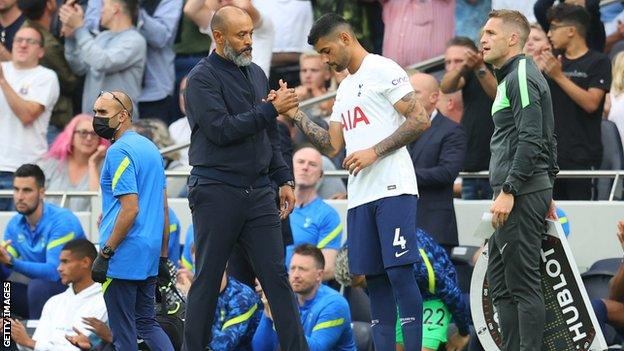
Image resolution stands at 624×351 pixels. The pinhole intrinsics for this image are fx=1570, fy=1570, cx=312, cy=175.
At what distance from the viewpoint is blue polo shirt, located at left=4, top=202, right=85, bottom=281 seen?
1299 centimetres

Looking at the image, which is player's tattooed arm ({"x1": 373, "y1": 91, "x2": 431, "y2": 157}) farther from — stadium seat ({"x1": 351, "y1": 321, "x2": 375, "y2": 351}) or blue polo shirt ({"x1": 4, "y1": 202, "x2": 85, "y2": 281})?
blue polo shirt ({"x1": 4, "y1": 202, "x2": 85, "y2": 281})

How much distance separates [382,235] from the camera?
31.4ft

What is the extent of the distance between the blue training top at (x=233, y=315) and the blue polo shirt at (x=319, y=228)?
154 cm

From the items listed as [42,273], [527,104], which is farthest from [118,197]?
[42,273]

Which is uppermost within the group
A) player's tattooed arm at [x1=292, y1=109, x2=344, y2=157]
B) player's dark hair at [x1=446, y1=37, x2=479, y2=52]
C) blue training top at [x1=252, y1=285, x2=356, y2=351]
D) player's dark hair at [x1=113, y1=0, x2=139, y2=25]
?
player's dark hair at [x1=113, y1=0, x2=139, y2=25]

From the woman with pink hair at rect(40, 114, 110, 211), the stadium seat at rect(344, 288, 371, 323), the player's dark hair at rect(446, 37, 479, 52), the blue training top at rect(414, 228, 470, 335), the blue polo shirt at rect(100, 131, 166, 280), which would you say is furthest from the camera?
the woman with pink hair at rect(40, 114, 110, 211)

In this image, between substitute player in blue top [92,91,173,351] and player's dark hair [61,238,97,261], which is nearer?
substitute player in blue top [92,91,173,351]

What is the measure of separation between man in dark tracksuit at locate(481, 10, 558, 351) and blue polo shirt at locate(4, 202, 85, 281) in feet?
16.0

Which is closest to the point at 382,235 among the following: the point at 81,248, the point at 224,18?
the point at 224,18

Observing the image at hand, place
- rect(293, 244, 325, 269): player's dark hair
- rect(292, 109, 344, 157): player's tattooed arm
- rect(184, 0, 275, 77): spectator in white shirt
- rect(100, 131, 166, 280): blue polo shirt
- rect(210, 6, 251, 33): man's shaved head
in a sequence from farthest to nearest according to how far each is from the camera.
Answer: rect(184, 0, 275, 77): spectator in white shirt < rect(293, 244, 325, 269): player's dark hair < rect(292, 109, 344, 157): player's tattooed arm < rect(100, 131, 166, 280): blue polo shirt < rect(210, 6, 251, 33): man's shaved head

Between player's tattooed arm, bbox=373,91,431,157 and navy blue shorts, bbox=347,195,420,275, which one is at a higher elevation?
player's tattooed arm, bbox=373,91,431,157

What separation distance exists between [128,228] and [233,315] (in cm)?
179

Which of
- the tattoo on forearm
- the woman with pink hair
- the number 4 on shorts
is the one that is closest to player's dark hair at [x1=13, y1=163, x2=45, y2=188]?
the woman with pink hair

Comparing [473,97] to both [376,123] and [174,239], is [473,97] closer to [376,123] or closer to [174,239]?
[174,239]
